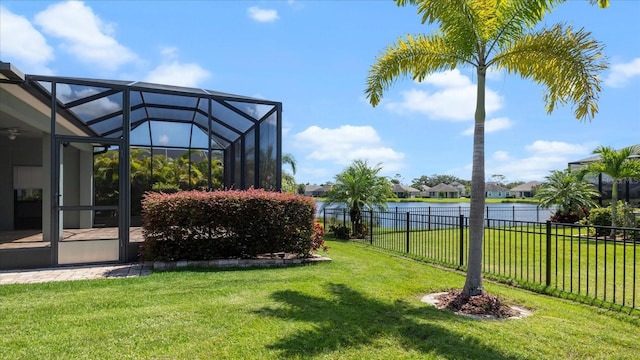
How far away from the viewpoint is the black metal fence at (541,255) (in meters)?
5.48

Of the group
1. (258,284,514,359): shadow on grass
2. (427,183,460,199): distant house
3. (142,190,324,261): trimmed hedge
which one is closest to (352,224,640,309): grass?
(258,284,514,359): shadow on grass

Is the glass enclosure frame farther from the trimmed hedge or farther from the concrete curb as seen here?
the concrete curb

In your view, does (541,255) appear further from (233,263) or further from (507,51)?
(233,263)

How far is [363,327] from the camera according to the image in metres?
3.78

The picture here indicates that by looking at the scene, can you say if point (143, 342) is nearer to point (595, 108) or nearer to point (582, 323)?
point (582, 323)

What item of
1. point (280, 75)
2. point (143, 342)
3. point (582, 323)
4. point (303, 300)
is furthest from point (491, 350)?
point (280, 75)

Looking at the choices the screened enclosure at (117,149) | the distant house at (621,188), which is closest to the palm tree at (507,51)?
the screened enclosure at (117,149)

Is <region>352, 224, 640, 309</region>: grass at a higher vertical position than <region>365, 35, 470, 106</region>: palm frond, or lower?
lower

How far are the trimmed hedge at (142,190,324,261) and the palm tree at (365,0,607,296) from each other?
11.3 feet

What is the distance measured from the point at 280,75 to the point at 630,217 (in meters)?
12.7

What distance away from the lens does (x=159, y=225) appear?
672 centimetres

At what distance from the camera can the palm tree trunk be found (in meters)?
4.85

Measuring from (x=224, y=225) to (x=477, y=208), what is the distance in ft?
14.3

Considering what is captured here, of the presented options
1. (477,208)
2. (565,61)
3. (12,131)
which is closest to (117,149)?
(12,131)
